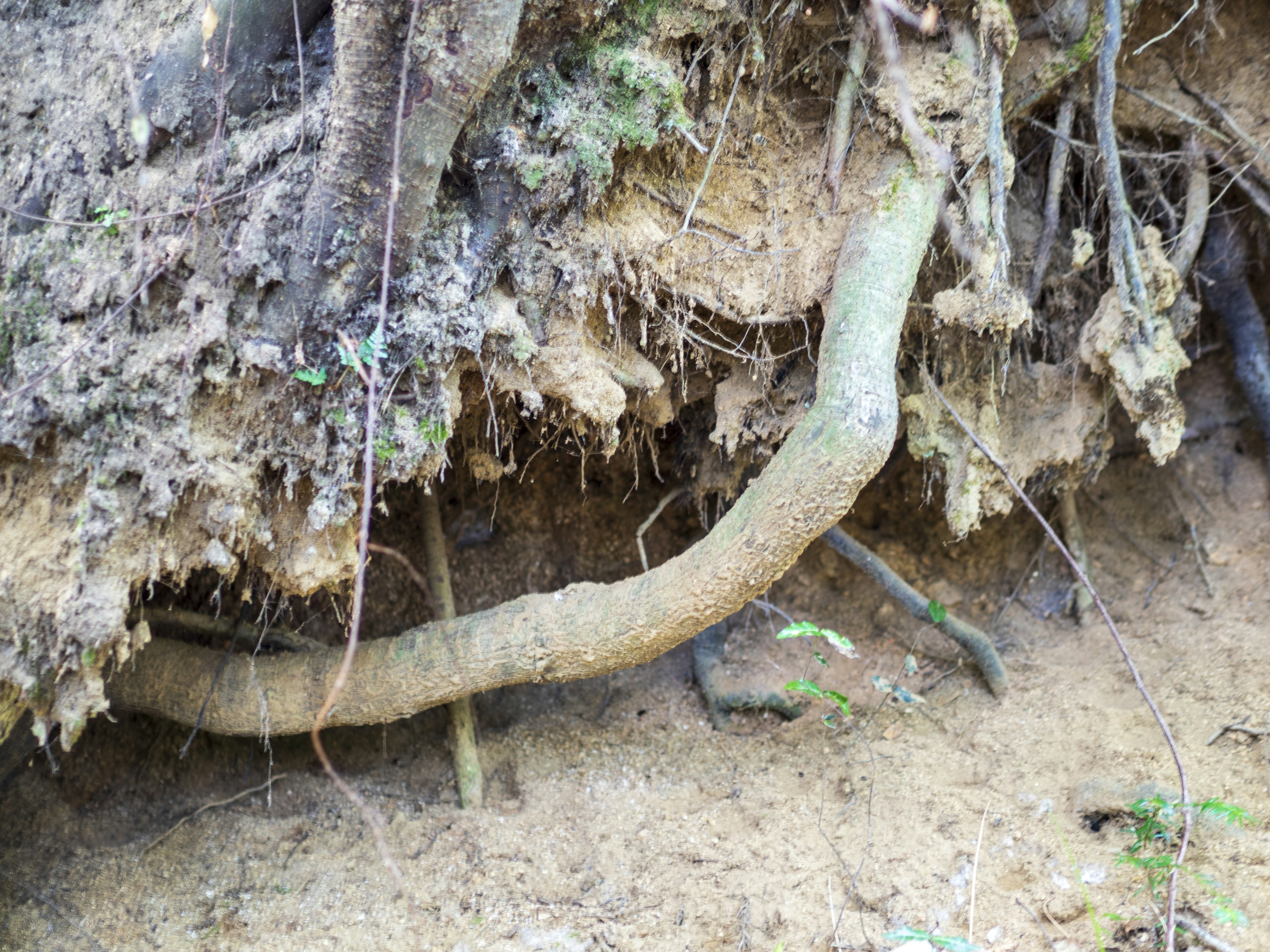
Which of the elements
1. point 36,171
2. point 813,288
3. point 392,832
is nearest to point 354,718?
point 392,832

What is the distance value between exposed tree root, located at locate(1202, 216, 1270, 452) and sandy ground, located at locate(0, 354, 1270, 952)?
0.26 metres

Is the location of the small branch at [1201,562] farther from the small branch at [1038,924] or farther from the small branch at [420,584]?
the small branch at [420,584]

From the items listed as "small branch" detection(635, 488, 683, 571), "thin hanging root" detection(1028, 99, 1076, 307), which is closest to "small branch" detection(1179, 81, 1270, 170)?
"thin hanging root" detection(1028, 99, 1076, 307)

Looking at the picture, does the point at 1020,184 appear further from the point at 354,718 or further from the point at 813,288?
the point at 354,718

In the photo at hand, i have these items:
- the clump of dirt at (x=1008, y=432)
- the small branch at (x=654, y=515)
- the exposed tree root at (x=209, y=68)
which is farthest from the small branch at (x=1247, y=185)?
the exposed tree root at (x=209, y=68)

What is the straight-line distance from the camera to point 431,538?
10.6 feet

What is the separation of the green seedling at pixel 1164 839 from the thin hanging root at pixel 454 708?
2106 mm

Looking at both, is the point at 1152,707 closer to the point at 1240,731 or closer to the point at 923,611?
the point at 1240,731

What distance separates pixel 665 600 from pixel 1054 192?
215 centimetres

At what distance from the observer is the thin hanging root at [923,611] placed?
327 centimetres

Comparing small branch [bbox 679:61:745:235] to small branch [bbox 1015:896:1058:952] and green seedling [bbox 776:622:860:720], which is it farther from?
small branch [bbox 1015:896:1058:952]

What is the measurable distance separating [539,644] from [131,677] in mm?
1331

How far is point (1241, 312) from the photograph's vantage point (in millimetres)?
3582

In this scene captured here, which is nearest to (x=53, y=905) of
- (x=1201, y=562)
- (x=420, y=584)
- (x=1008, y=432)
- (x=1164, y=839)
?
(x=420, y=584)
